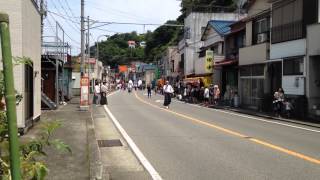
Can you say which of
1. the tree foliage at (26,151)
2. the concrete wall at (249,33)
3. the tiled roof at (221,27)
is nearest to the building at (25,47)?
the tree foliage at (26,151)

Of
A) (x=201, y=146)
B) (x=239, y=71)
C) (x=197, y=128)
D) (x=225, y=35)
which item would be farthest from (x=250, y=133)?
(x=225, y=35)

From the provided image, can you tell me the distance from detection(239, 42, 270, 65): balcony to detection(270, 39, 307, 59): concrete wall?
145 cm

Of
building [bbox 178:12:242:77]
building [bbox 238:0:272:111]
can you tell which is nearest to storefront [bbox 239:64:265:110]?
building [bbox 238:0:272:111]

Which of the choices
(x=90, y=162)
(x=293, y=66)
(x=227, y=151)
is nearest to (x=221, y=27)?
(x=293, y=66)

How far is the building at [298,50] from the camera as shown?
27125 millimetres

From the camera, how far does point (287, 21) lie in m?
30.4

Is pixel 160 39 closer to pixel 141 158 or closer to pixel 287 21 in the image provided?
pixel 287 21

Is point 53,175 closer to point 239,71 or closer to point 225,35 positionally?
point 239,71

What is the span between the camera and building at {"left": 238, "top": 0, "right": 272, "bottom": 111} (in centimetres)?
3419

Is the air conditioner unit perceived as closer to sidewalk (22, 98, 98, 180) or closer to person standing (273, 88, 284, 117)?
person standing (273, 88, 284, 117)

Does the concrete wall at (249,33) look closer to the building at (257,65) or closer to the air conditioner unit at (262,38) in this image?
the building at (257,65)

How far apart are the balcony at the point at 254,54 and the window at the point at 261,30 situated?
0.57m

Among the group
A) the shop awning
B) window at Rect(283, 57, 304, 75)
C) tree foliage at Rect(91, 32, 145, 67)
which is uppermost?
tree foliage at Rect(91, 32, 145, 67)

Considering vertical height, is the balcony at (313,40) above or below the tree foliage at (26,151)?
above
